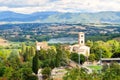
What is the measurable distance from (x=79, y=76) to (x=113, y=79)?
260 centimetres

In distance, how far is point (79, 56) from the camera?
176 ft

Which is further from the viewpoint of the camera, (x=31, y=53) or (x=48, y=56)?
(x=31, y=53)

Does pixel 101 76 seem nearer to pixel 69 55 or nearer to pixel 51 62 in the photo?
pixel 51 62

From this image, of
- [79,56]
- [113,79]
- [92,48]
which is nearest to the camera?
[113,79]

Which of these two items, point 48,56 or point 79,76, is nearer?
point 79,76

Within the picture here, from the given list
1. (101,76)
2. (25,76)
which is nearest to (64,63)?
(25,76)

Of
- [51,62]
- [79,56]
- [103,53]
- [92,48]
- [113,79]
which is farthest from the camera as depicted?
[92,48]

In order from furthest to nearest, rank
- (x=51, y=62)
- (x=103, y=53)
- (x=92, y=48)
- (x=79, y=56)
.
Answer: (x=92, y=48) < (x=103, y=53) < (x=79, y=56) < (x=51, y=62)

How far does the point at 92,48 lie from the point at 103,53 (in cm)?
531

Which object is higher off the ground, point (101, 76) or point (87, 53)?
point (101, 76)

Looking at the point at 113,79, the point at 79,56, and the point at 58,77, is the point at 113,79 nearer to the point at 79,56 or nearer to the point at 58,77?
the point at 58,77

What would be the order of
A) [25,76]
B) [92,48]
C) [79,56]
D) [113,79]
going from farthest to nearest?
[92,48], [79,56], [25,76], [113,79]

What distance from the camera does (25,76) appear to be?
36.7 metres

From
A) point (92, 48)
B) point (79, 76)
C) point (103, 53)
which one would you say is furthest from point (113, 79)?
point (92, 48)
